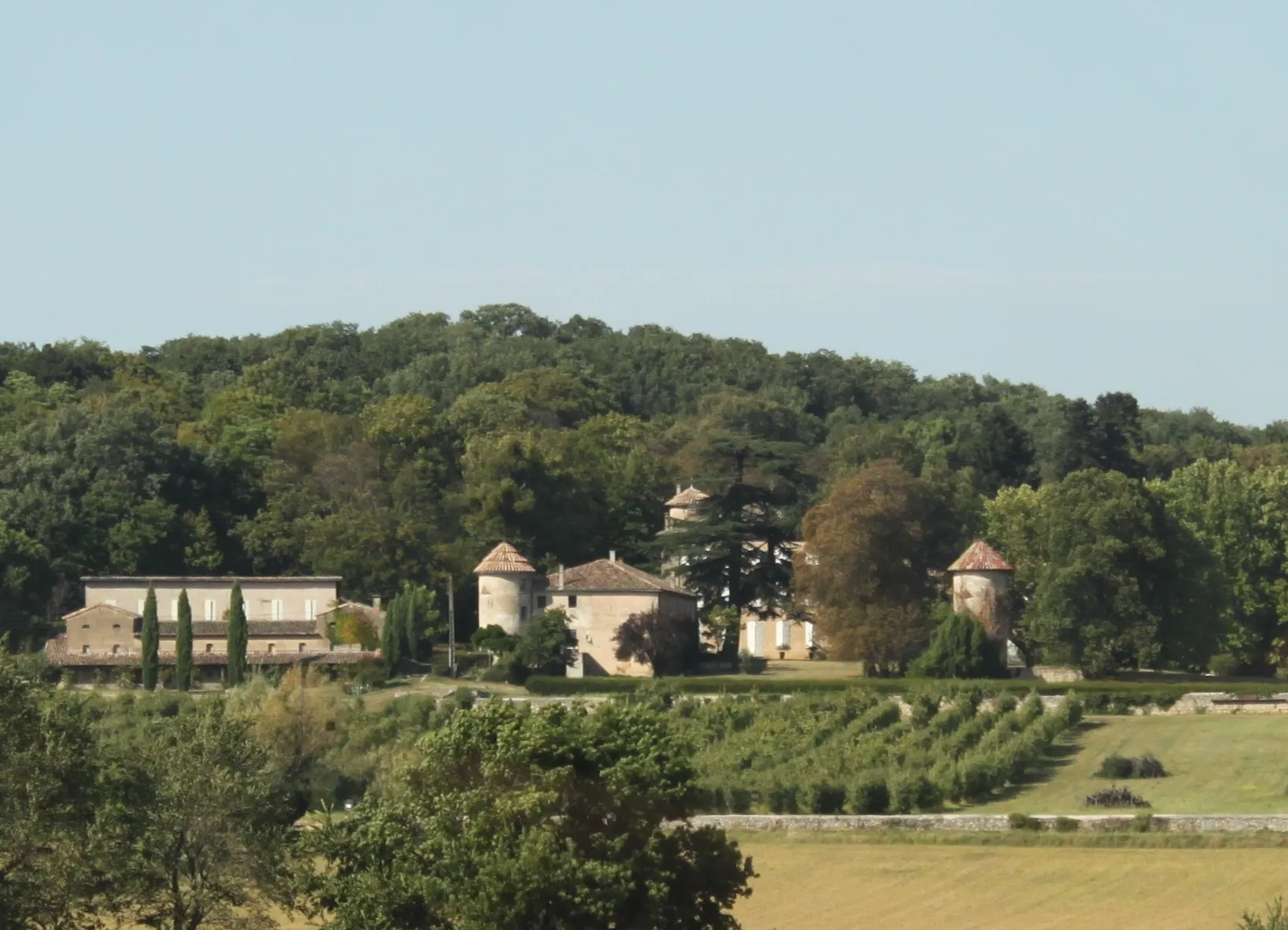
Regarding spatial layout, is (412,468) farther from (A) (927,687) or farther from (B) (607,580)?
(A) (927,687)

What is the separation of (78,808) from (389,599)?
44379 mm

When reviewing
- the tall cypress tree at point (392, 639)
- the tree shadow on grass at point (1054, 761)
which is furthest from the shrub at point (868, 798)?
the tall cypress tree at point (392, 639)

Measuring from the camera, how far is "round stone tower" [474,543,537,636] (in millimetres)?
72312

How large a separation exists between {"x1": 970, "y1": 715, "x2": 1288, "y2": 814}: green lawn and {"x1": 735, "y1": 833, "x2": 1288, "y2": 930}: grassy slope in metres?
5.30

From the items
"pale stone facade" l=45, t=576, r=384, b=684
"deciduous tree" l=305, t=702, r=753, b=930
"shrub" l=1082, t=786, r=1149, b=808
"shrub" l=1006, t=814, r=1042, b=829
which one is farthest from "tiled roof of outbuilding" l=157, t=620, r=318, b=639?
"deciduous tree" l=305, t=702, r=753, b=930

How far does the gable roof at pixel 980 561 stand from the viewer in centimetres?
7044

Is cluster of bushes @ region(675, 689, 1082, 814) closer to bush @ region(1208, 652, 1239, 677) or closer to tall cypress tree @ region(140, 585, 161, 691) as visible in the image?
bush @ region(1208, 652, 1239, 677)

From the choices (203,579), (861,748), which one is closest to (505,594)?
(203,579)

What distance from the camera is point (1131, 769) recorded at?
54.1 metres

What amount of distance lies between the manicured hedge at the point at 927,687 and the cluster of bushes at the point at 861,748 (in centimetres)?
79

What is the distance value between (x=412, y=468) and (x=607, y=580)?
1501cm

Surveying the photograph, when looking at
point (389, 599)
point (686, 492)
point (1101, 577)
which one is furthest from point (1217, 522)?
point (389, 599)

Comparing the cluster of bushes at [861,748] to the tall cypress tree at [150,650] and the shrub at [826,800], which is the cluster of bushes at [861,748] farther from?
the tall cypress tree at [150,650]

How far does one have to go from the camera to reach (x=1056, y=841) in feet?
146
